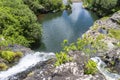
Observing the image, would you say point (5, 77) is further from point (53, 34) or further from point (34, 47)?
point (53, 34)

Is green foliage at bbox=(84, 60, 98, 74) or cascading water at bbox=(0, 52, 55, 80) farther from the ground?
green foliage at bbox=(84, 60, 98, 74)

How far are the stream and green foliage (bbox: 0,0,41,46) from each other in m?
4.24

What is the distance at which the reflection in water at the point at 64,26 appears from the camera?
73.5m

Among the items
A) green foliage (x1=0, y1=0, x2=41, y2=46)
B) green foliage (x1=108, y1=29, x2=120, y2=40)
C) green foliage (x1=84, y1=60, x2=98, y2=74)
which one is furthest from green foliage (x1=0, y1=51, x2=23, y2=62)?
green foliage (x1=108, y1=29, x2=120, y2=40)

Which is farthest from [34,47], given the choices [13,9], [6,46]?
[6,46]

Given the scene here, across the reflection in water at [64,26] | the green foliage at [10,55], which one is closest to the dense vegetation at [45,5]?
the reflection in water at [64,26]

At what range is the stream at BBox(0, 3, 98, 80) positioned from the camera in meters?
38.8

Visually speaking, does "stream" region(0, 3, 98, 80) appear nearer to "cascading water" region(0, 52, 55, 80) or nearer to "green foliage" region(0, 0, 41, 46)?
"cascading water" region(0, 52, 55, 80)

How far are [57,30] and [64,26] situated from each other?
21.4 feet

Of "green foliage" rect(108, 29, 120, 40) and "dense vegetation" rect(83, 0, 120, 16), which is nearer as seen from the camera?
"green foliage" rect(108, 29, 120, 40)

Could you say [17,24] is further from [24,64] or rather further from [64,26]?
[24,64]

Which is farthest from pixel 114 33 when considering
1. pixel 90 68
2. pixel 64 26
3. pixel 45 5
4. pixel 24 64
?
pixel 90 68

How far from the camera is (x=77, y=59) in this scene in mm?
26766

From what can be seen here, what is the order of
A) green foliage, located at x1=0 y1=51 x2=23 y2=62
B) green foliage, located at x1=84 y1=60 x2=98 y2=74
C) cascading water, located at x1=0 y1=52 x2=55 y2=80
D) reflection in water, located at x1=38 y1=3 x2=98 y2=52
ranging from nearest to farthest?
green foliage, located at x1=84 y1=60 x2=98 y2=74
cascading water, located at x1=0 y1=52 x2=55 y2=80
green foliage, located at x1=0 y1=51 x2=23 y2=62
reflection in water, located at x1=38 y1=3 x2=98 y2=52
